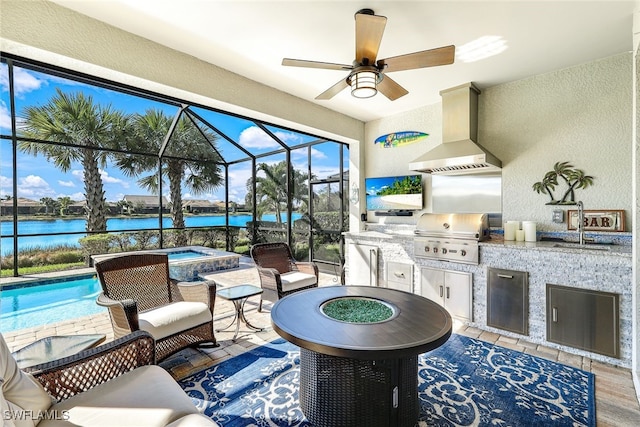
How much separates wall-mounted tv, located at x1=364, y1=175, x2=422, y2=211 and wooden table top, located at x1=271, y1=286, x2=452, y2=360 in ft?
8.32

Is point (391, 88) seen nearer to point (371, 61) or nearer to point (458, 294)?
point (371, 61)

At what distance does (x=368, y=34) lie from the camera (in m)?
2.02

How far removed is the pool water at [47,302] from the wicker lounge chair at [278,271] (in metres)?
2.46

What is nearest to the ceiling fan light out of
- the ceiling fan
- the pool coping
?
the ceiling fan

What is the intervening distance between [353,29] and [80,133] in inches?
300

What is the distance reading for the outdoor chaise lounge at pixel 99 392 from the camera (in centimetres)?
122

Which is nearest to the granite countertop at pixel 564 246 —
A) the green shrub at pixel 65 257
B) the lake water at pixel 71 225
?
the lake water at pixel 71 225

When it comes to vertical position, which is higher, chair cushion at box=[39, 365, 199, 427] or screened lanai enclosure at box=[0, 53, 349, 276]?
screened lanai enclosure at box=[0, 53, 349, 276]

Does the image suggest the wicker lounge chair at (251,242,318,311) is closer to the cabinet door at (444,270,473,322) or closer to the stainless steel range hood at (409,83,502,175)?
the cabinet door at (444,270,473,322)

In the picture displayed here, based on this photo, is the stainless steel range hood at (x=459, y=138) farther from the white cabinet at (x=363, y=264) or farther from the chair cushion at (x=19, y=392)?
the chair cushion at (x=19, y=392)

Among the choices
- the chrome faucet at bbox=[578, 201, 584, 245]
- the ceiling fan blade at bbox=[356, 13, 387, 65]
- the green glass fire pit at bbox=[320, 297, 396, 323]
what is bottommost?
the green glass fire pit at bbox=[320, 297, 396, 323]

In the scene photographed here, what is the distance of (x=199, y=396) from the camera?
212cm

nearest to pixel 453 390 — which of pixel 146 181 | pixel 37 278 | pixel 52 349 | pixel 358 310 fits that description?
pixel 358 310

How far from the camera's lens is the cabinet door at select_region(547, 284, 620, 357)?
8.52 feet
